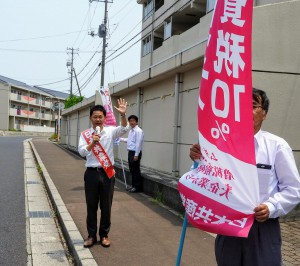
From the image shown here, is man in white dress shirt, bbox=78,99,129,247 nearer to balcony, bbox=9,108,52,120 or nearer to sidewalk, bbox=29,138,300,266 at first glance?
sidewalk, bbox=29,138,300,266

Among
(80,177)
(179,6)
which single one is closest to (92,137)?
(80,177)

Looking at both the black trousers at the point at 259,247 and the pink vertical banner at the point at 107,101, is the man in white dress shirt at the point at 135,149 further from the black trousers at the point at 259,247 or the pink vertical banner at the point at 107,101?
the black trousers at the point at 259,247

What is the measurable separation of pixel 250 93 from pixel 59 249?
4.05m

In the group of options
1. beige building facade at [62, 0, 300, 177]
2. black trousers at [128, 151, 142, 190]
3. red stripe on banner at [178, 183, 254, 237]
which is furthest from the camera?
black trousers at [128, 151, 142, 190]

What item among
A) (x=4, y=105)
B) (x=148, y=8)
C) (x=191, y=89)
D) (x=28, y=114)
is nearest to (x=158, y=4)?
(x=148, y=8)

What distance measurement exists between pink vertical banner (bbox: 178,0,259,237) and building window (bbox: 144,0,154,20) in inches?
1217

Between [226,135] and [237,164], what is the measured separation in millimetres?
186

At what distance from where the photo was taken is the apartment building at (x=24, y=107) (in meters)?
64.2

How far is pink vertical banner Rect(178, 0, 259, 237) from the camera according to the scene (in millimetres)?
2125

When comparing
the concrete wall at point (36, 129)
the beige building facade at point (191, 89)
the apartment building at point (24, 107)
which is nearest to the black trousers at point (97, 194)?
the beige building facade at point (191, 89)

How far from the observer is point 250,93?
218cm

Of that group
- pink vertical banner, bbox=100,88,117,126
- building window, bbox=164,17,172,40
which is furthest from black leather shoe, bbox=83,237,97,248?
building window, bbox=164,17,172,40

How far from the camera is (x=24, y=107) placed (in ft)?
238

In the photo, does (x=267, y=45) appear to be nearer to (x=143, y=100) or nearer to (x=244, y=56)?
(x=244, y=56)
